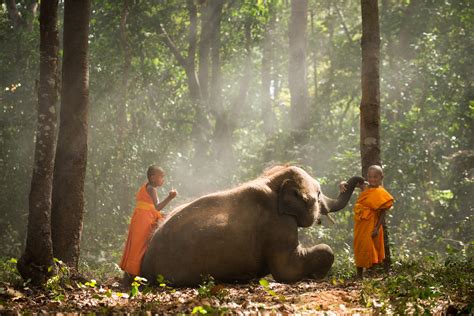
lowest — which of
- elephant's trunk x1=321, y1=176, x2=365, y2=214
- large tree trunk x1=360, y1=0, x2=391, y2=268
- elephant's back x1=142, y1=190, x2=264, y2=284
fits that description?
elephant's back x1=142, y1=190, x2=264, y2=284

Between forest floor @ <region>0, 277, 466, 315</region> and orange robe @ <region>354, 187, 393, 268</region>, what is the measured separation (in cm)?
115

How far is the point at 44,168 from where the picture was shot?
8695 mm

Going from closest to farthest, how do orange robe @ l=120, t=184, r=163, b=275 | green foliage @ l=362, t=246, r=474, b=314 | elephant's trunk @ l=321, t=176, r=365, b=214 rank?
green foliage @ l=362, t=246, r=474, b=314
orange robe @ l=120, t=184, r=163, b=275
elephant's trunk @ l=321, t=176, r=365, b=214

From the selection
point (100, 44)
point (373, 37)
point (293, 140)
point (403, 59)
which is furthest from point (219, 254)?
point (403, 59)

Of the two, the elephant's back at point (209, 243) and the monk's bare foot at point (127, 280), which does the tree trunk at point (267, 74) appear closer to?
the elephant's back at point (209, 243)

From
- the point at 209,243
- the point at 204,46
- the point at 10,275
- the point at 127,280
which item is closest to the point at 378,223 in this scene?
the point at 209,243

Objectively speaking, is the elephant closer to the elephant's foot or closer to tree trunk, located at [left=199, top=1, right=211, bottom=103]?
the elephant's foot

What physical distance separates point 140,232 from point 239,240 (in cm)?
181

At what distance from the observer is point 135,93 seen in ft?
84.4

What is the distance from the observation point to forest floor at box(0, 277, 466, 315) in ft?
22.2

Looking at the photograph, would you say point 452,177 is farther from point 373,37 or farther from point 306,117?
point 373,37

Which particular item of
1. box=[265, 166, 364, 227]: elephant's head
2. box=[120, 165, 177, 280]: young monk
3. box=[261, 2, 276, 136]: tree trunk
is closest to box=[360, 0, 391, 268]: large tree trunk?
box=[265, 166, 364, 227]: elephant's head

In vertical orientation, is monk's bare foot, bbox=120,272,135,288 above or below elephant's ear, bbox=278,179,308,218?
below

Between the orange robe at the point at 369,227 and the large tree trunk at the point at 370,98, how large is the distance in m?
0.60
